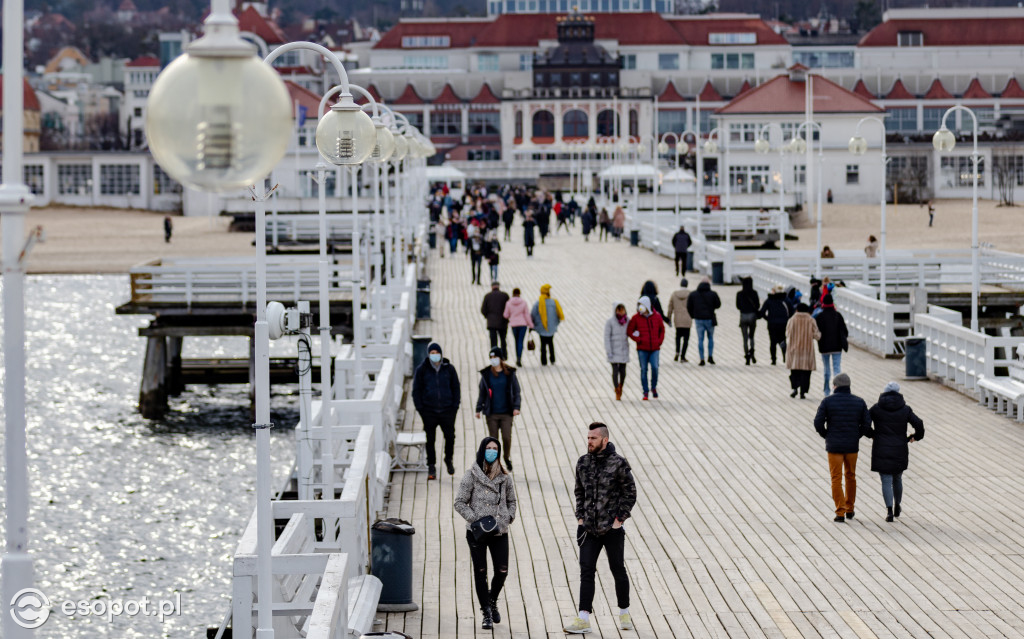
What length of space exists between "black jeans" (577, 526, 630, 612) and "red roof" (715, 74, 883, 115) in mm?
71728

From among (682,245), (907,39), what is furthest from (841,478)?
(907,39)

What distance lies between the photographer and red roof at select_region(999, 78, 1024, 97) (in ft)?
359

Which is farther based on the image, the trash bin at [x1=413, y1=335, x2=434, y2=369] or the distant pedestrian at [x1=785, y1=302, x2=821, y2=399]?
the trash bin at [x1=413, y1=335, x2=434, y2=369]

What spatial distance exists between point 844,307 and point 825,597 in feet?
54.5

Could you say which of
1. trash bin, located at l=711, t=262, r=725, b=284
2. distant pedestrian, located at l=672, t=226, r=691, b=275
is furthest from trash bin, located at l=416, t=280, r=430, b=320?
trash bin, located at l=711, t=262, r=725, b=284

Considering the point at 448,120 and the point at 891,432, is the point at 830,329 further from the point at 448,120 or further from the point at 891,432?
the point at 448,120

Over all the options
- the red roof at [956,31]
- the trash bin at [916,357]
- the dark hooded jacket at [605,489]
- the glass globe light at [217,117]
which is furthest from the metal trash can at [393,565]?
the red roof at [956,31]

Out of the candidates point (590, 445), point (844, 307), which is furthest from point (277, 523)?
point (844, 307)

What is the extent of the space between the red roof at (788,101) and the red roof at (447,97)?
38.7 metres

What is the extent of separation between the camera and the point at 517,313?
22.0 meters

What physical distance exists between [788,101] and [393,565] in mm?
73312

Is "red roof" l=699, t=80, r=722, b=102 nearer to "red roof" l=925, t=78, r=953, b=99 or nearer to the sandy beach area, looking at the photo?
"red roof" l=925, t=78, r=953, b=99

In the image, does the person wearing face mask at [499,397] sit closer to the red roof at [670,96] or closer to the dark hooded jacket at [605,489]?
the dark hooded jacket at [605,489]

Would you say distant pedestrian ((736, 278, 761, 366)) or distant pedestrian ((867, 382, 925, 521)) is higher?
distant pedestrian ((736, 278, 761, 366))
